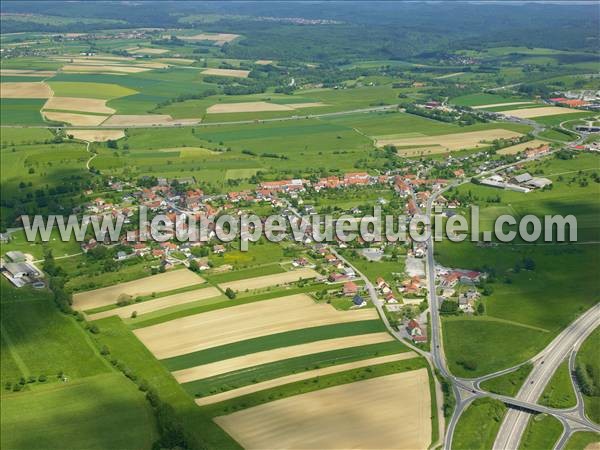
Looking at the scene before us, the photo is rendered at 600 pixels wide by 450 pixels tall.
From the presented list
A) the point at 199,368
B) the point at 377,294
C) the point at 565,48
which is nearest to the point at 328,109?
the point at 377,294

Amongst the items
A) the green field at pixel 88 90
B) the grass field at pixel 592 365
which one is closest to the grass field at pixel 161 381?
the grass field at pixel 592 365

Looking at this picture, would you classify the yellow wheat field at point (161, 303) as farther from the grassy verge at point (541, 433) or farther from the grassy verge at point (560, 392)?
the grassy verge at point (541, 433)

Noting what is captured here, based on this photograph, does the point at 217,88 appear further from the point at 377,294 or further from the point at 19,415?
the point at 19,415

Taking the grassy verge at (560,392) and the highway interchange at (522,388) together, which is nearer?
the highway interchange at (522,388)

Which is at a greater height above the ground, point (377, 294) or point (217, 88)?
point (217, 88)

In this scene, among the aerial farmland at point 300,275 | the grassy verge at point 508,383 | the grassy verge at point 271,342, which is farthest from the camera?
the grassy verge at point 271,342

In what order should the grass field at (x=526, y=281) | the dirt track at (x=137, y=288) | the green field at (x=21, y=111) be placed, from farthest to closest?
the green field at (x=21, y=111) → the dirt track at (x=137, y=288) → the grass field at (x=526, y=281)

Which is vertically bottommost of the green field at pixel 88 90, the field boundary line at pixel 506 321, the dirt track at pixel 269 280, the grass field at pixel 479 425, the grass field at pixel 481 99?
the grass field at pixel 479 425
